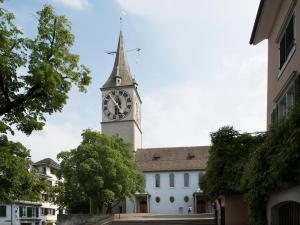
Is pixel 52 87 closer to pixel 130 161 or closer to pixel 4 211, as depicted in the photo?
pixel 130 161

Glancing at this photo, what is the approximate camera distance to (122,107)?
7888cm

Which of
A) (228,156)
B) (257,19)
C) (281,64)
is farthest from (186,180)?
(281,64)

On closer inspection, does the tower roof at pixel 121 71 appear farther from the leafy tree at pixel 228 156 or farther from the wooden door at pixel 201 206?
the leafy tree at pixel 228 156

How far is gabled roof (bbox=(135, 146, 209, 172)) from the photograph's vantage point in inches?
2977

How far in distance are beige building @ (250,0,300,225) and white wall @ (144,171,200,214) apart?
57.3 metres

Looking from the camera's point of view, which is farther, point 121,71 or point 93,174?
point 121,71

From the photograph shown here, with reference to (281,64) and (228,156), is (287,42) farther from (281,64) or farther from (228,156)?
(228,156)

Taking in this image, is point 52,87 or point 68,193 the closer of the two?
point 52,87

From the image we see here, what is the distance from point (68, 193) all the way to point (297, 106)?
4390 centimetres

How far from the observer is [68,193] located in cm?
5088

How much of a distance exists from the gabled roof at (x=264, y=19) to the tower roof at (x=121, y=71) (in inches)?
2546

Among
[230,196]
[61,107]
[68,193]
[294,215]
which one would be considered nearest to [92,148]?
[68,193]

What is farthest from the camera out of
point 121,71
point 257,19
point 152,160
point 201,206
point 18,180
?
point 121,71

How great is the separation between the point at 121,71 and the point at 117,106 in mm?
7822
